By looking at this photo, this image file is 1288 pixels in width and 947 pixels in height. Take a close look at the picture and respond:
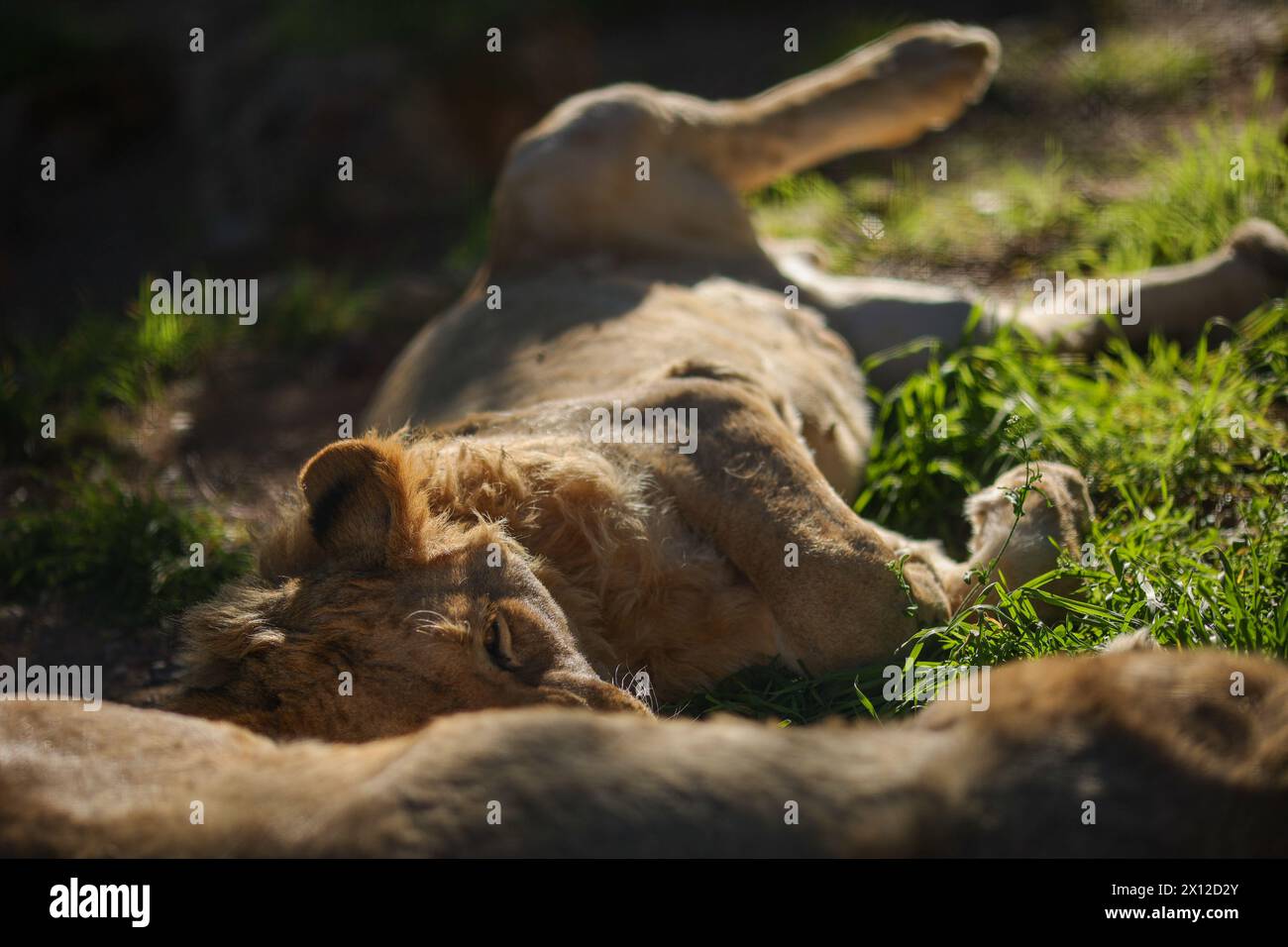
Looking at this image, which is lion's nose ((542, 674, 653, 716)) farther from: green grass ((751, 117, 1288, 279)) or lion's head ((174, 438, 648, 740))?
green grass ((751, 117, 1288, 279))

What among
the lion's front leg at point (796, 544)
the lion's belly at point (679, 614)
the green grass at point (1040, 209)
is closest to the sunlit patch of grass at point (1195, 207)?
the green grass at point (1040, 209)

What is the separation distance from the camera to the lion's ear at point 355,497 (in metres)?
2.89

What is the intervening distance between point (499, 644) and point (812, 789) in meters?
1.23

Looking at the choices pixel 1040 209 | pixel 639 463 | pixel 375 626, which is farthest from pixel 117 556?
pixel 1040 209

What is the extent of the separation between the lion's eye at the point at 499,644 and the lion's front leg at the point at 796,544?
0.90 metres

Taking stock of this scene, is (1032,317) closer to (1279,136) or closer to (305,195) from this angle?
(1279,136)

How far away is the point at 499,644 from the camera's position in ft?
8.73

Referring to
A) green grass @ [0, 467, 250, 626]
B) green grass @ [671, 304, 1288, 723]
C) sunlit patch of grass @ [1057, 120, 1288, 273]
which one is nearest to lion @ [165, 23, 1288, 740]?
green grass @ [671, 304, 1288, 723]

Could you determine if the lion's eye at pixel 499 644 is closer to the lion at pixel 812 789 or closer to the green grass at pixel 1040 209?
the lion at pixel 812 789

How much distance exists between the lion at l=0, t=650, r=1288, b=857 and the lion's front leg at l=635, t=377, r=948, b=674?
1.50 m
